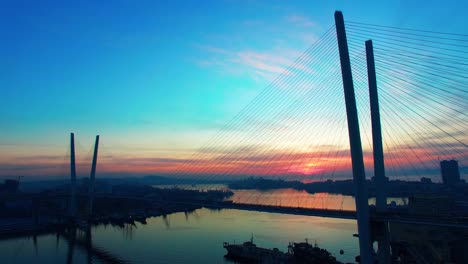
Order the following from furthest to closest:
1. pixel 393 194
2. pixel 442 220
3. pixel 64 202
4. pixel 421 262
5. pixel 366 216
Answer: pixel 393 194 < pixel 64 202 < pixel 421 262 < pixel 442 220 < pixel 366 216

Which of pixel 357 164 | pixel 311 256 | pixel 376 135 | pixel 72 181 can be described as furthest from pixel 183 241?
pixel 72 181

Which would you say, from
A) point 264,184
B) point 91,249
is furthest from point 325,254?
point 264,184

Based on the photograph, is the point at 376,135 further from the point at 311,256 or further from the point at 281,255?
the point at 281,255

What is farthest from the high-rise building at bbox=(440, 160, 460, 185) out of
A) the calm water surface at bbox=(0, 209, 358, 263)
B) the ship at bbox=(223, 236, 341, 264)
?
the ship at bbox=(223, 236, 341, 264)

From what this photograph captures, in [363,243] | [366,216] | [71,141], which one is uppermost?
[71,141]

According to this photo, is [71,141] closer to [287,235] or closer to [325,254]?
[287,235]

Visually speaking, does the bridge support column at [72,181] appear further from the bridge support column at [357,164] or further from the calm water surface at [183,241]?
the bridge support column at [357,164]

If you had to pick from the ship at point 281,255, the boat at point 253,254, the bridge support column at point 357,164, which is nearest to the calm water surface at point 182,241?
the boat at point 253,254
